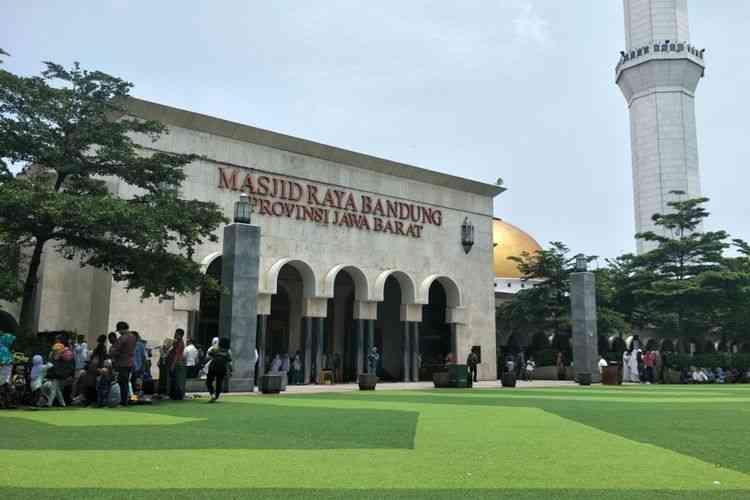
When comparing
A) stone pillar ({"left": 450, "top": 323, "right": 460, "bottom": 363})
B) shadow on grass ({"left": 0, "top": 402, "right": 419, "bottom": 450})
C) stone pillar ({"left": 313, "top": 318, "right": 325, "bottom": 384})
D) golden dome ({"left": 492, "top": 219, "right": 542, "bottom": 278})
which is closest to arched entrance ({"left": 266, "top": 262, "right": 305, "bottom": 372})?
stone pillar ({"left": 313, "top": 318, "right": 325, "bottom": 384})

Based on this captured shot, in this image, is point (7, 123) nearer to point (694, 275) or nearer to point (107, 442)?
point (107, 442)

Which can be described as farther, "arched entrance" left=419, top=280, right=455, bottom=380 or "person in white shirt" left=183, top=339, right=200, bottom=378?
"arched entrance" left=419, top=280, right=455, bottom=380

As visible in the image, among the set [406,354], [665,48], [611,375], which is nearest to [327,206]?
[406,354]

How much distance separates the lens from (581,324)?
29.7 metres

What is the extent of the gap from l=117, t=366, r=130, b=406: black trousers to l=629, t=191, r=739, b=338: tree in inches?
1112

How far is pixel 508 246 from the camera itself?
54469mm

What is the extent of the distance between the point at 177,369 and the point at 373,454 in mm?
9441

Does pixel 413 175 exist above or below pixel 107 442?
above

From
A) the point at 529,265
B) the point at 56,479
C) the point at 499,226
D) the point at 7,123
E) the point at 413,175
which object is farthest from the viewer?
the point at 499,226

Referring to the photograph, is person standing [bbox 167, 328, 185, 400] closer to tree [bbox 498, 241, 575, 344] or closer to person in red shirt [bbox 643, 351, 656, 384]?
person in red shirt [bbox 643, 351, 656, 384]

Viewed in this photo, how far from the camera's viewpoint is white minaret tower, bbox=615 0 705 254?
62.4m

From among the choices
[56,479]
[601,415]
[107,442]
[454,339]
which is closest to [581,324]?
[454,339]

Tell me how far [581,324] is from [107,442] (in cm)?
2479

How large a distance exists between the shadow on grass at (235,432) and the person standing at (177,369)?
3434mm
